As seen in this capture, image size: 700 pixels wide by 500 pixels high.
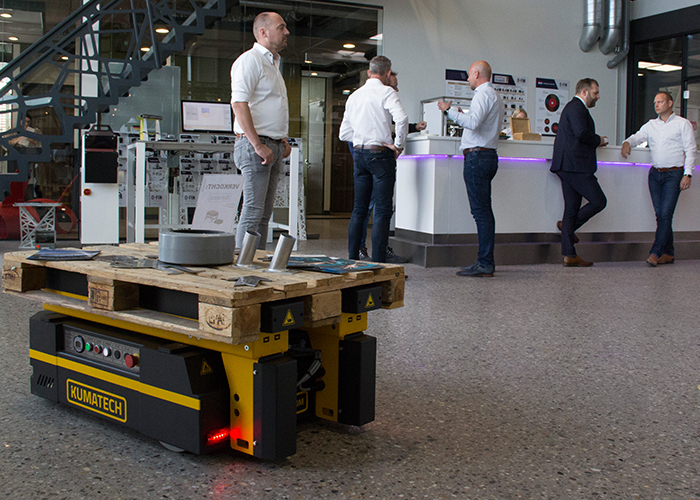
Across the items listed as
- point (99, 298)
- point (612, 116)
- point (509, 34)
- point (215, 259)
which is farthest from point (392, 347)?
point (612, 116)

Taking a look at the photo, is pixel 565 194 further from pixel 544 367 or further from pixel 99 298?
pixel 99 298

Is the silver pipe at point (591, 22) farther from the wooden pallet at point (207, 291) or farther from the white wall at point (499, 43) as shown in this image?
the wooden pallet at point (207, 291)

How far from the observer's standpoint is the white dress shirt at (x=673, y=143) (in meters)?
5.46

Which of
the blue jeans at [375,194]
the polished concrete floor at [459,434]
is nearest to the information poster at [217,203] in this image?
the blue jeans at [375,194]

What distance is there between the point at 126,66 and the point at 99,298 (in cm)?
503

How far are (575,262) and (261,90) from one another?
11.2 ft

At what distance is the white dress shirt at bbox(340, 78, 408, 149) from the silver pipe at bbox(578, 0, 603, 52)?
5.74m

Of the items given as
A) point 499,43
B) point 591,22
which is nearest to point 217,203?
point 499,43

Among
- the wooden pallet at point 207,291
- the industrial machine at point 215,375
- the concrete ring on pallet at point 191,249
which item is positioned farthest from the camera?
the concrete ring on pallet at point 191,249

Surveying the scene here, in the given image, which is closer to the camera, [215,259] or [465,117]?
[215,259]

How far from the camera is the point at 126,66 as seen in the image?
5.98 meters

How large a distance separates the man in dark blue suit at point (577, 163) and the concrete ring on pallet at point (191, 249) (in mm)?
4087

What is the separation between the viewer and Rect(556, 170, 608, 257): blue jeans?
5.21 m

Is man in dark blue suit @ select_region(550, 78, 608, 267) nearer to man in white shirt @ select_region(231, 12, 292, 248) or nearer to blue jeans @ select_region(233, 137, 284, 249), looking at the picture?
man in white shirt @ select_region(231, 12, 292, 248)
